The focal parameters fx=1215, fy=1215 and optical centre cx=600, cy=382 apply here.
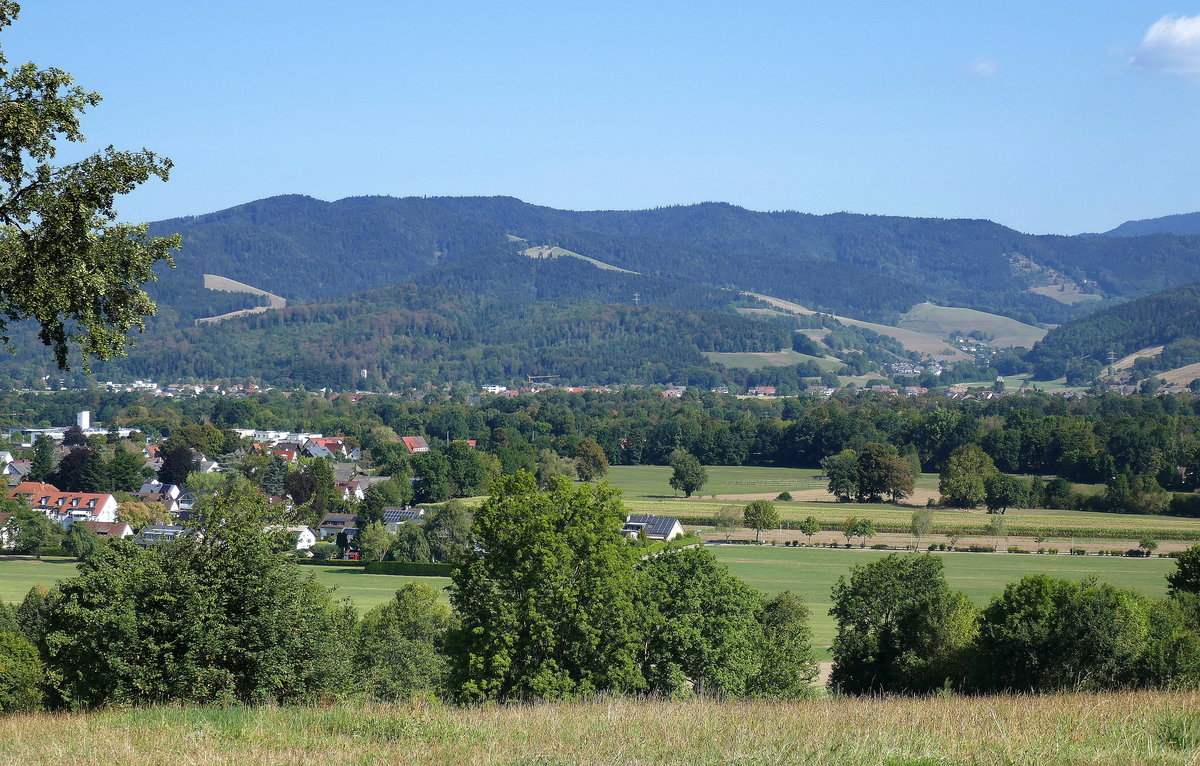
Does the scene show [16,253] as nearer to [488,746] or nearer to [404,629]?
[488,746]

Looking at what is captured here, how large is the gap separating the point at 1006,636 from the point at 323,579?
1555 inches

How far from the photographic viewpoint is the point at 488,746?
11.3 metres

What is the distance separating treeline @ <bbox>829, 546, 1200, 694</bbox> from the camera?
2478 cm

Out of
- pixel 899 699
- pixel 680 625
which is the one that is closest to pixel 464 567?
pixel 680 625

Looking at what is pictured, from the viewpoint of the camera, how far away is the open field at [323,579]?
52.2 meters

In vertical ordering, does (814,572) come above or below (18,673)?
below

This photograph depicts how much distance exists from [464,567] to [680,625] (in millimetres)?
4530

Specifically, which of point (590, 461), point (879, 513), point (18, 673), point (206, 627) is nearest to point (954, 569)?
point (879, 513)

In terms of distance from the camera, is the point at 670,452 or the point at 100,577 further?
the point at 670,452

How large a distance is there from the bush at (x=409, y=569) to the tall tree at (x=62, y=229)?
155 ft

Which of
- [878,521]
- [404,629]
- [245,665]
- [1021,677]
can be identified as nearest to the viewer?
[245,665]

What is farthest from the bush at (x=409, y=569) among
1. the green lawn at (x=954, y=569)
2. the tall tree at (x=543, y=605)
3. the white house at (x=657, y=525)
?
the tall tree at (x=543, y=605)

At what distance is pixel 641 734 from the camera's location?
11.7 metres

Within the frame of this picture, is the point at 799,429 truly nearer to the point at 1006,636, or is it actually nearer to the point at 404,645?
the point at 404,645
